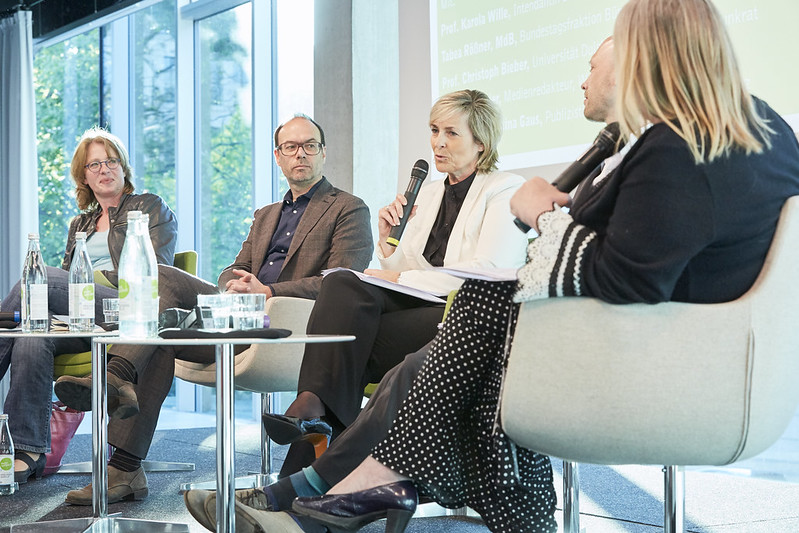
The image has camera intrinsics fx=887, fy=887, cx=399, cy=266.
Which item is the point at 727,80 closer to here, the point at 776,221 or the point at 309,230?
the point at 776,221

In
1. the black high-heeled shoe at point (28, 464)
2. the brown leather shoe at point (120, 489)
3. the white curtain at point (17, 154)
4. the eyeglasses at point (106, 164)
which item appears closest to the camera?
the brown leather shoe at point (120, 489)

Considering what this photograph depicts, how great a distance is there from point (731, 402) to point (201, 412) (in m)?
5.00

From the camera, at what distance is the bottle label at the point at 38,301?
2398 mm

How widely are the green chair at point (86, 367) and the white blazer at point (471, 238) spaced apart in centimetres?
103

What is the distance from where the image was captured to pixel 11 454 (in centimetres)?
295

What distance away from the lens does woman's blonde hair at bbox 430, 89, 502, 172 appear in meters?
2.81

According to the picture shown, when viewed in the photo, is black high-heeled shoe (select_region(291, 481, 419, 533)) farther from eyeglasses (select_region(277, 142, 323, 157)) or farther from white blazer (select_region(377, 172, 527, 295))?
eyeglasses (select_region(277, 142, 323, 157))

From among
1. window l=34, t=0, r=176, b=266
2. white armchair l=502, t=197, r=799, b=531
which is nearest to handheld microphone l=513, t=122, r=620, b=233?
white armchair l=502, t=197, r=799, b=531

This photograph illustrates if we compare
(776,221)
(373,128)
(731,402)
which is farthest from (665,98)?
(373,128)

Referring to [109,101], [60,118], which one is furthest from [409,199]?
[60,118]

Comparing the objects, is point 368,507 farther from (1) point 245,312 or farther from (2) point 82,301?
(2) point 82,301

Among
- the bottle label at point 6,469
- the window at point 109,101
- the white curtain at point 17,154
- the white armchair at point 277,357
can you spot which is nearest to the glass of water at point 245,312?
the white armchair at point 277,357

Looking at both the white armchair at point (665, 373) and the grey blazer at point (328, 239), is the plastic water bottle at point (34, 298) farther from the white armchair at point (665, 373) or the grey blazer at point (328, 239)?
the white armchair at point (665, 373)

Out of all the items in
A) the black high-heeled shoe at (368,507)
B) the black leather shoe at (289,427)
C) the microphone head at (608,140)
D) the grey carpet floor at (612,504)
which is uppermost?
the microphone head at (608,140)
